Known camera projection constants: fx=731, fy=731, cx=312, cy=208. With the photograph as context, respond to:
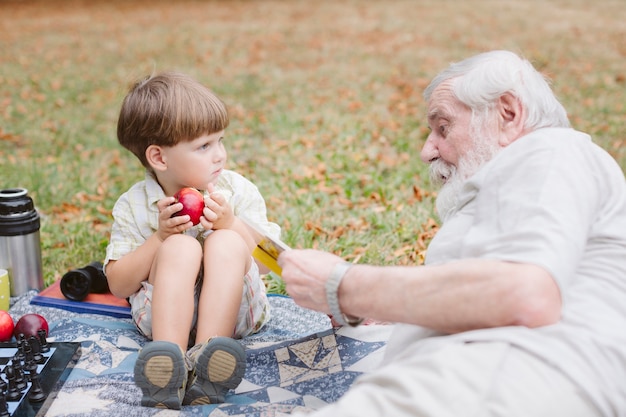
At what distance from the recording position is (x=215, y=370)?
2.84 metres

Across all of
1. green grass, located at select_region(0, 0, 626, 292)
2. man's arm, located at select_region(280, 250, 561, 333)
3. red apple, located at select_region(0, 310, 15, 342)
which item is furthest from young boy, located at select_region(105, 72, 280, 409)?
green grass, located at select_region(0, 0, 626, 292)

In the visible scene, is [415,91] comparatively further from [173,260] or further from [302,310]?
[173,260]

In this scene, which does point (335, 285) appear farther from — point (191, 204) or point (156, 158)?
point (156, 158)

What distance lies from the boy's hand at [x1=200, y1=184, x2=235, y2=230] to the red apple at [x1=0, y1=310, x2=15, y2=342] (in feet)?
3.85

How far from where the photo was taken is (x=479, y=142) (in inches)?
105

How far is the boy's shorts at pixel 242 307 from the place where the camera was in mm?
3433

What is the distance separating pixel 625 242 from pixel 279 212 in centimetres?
387

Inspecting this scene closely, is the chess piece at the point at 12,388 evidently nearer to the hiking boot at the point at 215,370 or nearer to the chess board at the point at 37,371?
the chess board at the point at 37,371

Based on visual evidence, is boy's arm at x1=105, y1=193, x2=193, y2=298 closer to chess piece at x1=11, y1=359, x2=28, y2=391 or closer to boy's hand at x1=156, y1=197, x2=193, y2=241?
boy's hand at x1=156, y1=197, x2=193, y2=241

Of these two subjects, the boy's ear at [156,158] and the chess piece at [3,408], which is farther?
the boy's ear at [156,158]

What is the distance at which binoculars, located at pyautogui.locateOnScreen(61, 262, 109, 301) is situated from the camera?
411 centimetres

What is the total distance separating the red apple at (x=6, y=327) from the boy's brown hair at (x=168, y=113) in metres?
1.10

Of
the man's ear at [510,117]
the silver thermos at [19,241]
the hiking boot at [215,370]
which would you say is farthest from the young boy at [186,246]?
the man's ear at [510,117]

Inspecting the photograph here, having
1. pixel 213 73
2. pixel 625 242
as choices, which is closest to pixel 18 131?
pixel 213 73
